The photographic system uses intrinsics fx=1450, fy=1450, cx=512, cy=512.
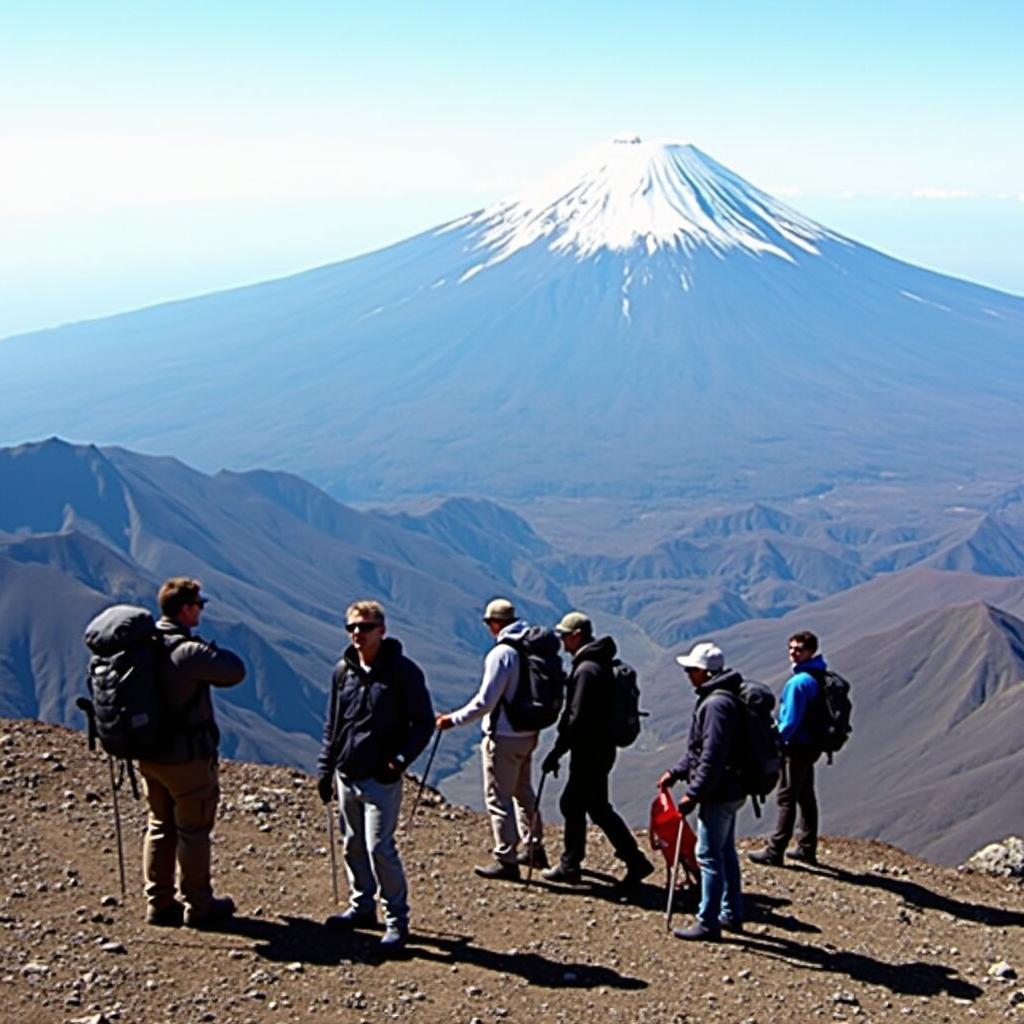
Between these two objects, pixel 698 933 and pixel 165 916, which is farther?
pixel 698 933

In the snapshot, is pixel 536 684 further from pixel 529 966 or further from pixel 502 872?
pixel 529 966

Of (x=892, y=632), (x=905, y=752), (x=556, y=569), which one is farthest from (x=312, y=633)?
(x=556, y=569)

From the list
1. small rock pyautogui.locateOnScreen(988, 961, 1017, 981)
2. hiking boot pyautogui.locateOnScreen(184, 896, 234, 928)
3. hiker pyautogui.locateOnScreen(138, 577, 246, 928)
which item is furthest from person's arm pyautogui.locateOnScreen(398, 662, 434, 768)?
small rock pyautogui.locateOnScreen(988, 961, 1017, 981)

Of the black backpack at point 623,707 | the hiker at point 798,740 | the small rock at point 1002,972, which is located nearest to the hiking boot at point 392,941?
the black backpack at point 623,707

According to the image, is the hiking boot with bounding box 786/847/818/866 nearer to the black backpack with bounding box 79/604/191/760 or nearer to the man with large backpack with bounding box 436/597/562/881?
the man with large backpack with bounding box 436/597/562/881

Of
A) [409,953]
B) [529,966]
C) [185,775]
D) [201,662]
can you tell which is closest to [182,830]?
[185,775]

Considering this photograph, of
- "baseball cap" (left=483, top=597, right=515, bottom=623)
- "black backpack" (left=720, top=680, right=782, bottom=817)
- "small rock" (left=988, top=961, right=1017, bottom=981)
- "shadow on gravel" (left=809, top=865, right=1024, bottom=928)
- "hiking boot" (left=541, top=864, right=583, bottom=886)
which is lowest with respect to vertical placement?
"shadow on gravel" (left=809, top=865, right=1024, bottom=928)
